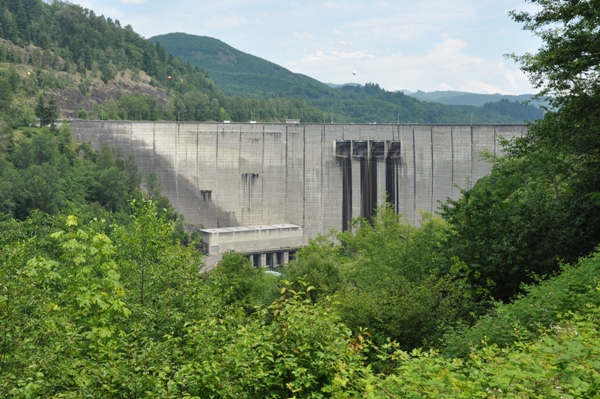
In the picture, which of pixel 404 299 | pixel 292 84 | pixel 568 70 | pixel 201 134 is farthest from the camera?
pixel 292 84

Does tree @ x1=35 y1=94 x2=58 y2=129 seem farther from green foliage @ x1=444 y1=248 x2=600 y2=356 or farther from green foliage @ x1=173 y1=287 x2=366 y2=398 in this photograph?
green foliage @ x1=173 y1=287 x2=366 y2=398

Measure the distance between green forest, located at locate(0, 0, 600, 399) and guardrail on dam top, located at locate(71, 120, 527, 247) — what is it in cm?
2196

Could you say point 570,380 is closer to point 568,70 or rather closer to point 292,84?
point 568,70

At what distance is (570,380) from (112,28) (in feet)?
339

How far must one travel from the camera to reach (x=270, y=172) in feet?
168

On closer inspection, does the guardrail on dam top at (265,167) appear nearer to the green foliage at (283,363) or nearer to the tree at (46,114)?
the tree at (46,114)

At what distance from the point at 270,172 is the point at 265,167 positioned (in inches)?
23.9

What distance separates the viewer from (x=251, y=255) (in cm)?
4875

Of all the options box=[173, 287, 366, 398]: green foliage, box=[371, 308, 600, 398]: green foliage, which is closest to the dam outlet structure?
box=[173, 287, 366, 398]: green foliage

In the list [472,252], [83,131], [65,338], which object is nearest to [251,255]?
[83,131]

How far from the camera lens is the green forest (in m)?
6.53

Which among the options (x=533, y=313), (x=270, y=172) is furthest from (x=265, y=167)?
(x=533, y=313)

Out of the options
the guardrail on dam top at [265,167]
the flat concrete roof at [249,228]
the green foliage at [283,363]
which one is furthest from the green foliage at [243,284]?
the guardrail on dam top at [265,167]

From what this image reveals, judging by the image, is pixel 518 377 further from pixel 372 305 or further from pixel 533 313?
pixel 372 305
